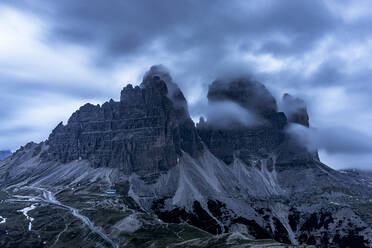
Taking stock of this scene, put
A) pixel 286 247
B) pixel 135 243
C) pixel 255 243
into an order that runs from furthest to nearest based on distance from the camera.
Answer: pixel 135 243 → pixel 255 243 → pixel 286 247

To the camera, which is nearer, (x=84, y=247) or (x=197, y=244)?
(x=197, y=244)

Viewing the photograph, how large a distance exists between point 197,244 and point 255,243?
31273 millimetres

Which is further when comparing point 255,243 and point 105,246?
point 105,246

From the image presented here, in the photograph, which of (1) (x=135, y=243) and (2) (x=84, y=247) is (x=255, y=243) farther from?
(2) (x=84, y=247)

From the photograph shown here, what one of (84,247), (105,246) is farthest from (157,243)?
(84,247)

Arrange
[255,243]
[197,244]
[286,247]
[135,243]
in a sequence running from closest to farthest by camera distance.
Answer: [286,247] < [255,243] < [197,244] < [135,243]

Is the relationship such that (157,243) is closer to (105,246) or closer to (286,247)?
(105,246)

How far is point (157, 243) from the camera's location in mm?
191625

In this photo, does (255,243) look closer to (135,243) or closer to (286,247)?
(286,247)

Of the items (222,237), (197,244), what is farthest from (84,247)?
(222,237)

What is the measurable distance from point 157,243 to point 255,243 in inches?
2210

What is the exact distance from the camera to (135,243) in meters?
197

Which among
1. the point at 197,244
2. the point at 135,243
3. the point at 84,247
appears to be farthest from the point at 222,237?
the point at 84,247

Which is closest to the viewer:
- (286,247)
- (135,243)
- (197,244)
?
(286,247)
